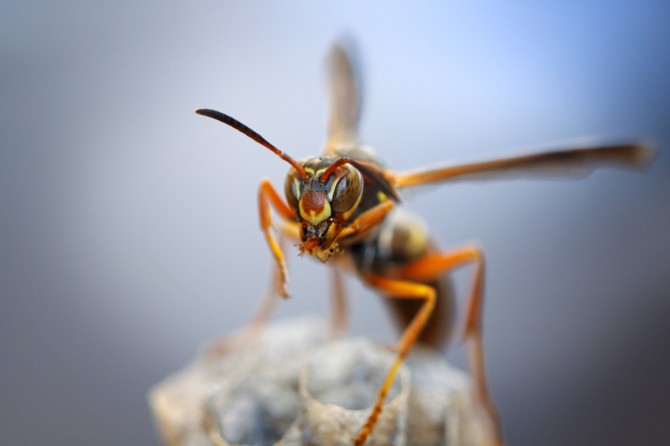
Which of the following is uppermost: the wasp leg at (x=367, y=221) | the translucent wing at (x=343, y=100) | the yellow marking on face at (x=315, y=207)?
the translucent wing at (x=343, y=100)

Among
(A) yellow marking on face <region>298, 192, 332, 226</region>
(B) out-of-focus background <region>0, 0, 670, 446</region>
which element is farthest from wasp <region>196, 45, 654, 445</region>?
(B) out-of-focus background <region>0, 0, 670, 446</region>

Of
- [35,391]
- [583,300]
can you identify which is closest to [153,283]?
[35,391]

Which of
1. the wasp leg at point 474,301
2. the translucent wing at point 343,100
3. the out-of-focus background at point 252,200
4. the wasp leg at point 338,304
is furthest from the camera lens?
the out-of-focus background at point 252,200

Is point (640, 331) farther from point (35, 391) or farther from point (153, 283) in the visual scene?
point (35, 391)

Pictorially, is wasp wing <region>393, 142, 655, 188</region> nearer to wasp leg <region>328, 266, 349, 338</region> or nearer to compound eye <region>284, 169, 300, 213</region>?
compound eye <region>284, 169, 300, 213</region>

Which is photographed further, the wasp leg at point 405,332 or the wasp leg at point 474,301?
the wasp leg at point 474,301

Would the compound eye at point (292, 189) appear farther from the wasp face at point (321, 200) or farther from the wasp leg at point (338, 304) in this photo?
the wasp leg at point (338, 304)

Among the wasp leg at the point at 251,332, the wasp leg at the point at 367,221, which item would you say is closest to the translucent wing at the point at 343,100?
the wasp leg at the point at 367,221

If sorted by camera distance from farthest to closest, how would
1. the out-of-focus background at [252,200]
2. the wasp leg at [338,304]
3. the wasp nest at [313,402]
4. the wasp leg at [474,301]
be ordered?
the out-of-focus background at [252,200], the wasp leg at [338,304], the wasp leg at [474,301], the wasp nest at [313,402]
